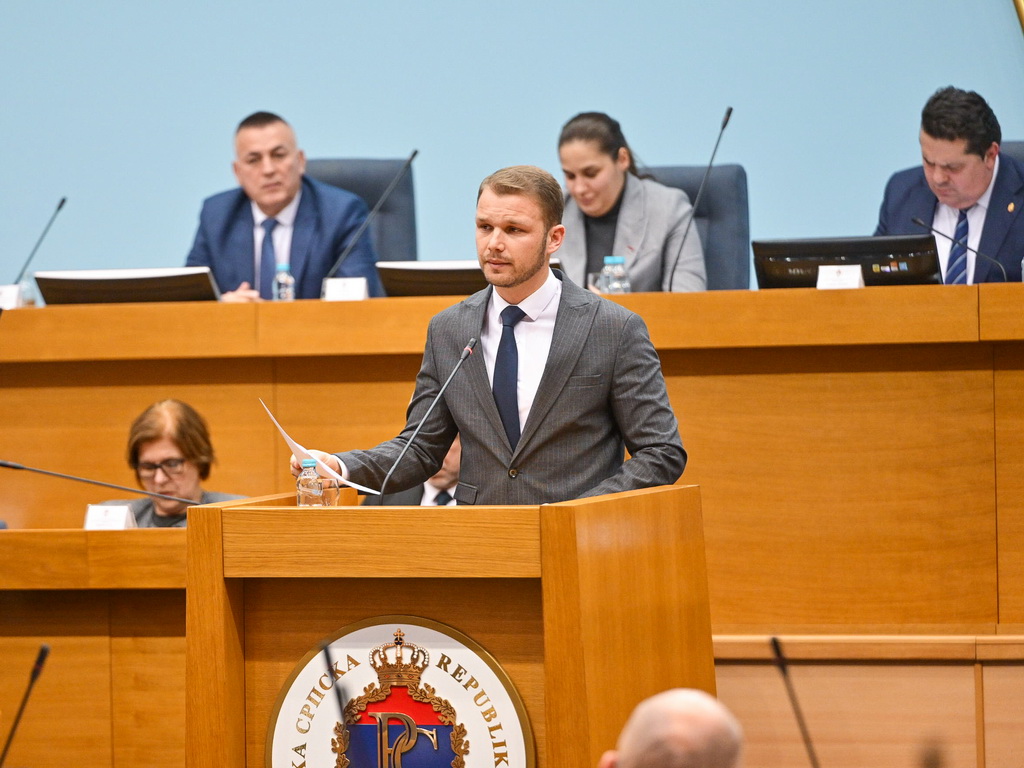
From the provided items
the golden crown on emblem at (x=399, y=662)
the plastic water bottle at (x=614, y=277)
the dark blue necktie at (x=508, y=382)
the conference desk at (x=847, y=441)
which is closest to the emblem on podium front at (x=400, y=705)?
the golden crown on emblem at (x=399, y=662)

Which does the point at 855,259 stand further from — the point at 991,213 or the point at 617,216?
the point at 617,216

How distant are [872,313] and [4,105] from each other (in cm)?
385

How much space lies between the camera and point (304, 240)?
14.4 feet

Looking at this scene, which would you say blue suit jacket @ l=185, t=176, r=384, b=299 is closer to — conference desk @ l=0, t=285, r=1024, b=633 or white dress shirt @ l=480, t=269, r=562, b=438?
conference desk @ l=0, t=285, r=1024, b=633

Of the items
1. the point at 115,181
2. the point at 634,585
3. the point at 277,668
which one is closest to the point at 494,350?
the point at 634,585

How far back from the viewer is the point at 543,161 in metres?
5.12

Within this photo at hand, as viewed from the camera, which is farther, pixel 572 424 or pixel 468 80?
pixel 468 80

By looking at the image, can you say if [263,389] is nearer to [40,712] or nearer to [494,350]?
[40,712]

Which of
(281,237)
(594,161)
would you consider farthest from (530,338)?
(281,237)

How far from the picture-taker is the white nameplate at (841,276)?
3.34 metres

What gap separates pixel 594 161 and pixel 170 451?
5.71ft

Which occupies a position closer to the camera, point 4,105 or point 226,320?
point 226,320

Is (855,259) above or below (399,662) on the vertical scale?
above

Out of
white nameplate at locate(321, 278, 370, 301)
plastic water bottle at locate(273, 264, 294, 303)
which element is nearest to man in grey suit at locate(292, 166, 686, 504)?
white nameplate at locate(321, 278, 370, 301)
